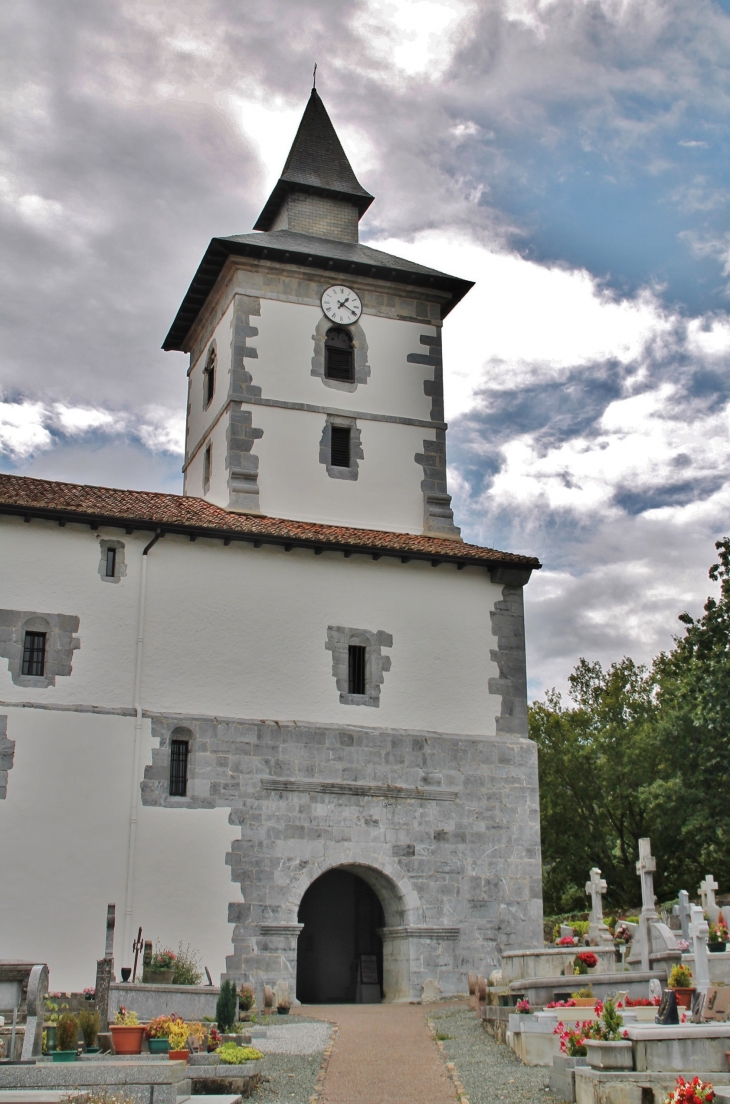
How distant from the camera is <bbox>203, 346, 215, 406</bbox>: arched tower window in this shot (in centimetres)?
2681

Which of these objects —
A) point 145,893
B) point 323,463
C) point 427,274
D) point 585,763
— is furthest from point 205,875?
point 585,763

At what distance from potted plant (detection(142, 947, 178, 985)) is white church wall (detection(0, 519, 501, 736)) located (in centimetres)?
426

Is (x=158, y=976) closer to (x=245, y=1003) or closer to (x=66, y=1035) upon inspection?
(x=245, y=1003)

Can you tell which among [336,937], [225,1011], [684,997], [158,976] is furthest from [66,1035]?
[336,937]

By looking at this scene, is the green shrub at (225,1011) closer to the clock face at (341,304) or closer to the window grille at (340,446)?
the window grille at (340,446)

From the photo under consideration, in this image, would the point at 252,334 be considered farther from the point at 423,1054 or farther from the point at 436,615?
the point at 423,1054

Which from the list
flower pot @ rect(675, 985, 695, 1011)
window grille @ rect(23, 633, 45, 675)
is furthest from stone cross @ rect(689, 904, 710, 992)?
window grille @ rect(23, 633, 45, 675)

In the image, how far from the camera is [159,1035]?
38.7ft

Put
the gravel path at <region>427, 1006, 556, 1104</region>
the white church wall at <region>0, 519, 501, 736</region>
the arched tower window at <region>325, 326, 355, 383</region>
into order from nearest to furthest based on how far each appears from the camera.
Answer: the gravel path at <region>427, 1006, 556, 1104</region> → the white church wall at <region>0, 519, 501, 736</region> → the arched tower window at <region>325, 326, 355, 383</region>

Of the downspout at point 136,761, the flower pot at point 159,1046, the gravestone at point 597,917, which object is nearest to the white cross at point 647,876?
the gravestone at point 597,917

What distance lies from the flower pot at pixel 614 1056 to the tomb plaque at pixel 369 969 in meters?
12.6

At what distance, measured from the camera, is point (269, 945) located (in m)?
19.5

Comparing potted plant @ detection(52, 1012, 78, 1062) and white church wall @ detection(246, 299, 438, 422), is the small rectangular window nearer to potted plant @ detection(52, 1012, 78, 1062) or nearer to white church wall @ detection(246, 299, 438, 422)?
white church wall @ detection(246, 299, 438, 422)

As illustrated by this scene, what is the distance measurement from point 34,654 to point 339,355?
996cm
